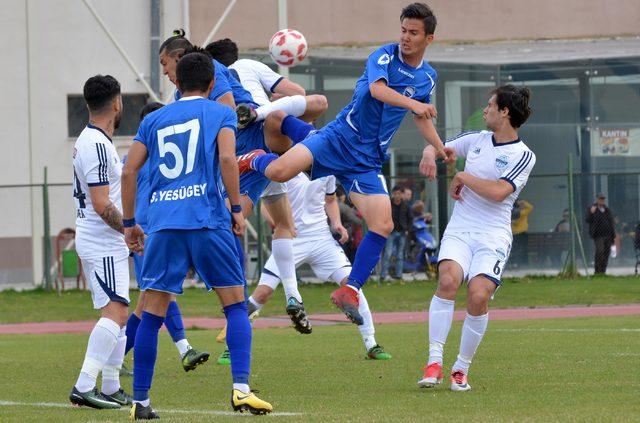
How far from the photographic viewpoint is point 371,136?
1005 centimetres

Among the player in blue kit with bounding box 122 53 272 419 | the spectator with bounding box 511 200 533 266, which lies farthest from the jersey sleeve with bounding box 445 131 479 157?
the spectator with bounding box 511 200 533 266

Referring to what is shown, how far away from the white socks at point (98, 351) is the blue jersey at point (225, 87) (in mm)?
1925

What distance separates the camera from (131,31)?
3059cm

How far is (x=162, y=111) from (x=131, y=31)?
23732 mm

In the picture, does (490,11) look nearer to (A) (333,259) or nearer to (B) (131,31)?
(B) (131,31)

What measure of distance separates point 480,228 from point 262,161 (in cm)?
205

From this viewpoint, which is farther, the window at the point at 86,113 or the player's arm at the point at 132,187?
the window at the point at 86,113

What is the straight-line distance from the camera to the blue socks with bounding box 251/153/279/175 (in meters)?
10.0

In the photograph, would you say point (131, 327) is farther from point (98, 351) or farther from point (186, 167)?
point (186, 167)

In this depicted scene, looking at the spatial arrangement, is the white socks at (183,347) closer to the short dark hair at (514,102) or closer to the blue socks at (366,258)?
the blue socks at (366,258)

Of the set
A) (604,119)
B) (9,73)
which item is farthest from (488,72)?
(9,73)

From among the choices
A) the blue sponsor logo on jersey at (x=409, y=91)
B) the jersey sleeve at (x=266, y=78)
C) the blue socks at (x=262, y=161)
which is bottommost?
the blue socks at (x=262, y=161)

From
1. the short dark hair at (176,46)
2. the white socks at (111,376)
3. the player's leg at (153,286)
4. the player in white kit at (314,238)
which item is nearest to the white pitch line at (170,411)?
the white socks at (111,376)

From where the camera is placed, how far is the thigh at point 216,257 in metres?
7.32
